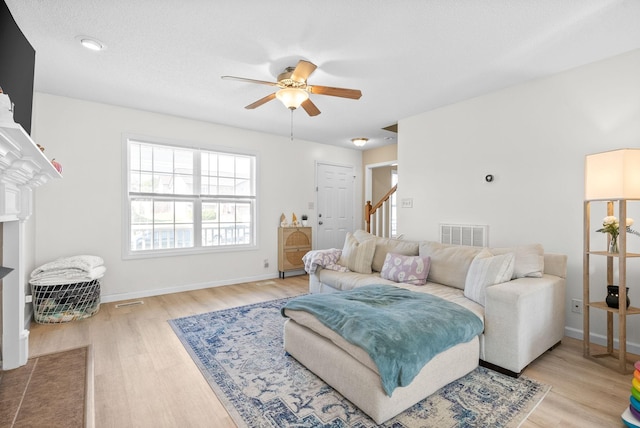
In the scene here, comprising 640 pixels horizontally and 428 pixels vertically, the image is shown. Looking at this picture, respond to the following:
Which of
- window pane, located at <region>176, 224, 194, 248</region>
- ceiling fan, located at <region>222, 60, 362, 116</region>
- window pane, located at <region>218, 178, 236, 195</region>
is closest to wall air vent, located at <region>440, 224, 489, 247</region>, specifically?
ceiling fan, located at <region>222, 60, 362, 116</region>

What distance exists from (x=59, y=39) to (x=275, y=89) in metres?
1.83

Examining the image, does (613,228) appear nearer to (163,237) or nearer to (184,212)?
(184,212)

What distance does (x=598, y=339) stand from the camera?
268cm

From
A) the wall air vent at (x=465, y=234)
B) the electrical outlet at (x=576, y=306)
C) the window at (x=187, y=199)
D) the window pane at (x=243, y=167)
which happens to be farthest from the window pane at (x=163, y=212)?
the electrical outlet at (x=576, y=306)

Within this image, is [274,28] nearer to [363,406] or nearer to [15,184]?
[15,184]

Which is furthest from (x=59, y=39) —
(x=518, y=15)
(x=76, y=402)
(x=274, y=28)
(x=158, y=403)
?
(x=518, y=15)

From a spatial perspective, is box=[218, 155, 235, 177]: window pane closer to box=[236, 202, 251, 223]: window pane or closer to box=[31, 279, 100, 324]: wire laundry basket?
box=[236, 202, 251, 223]: window pane

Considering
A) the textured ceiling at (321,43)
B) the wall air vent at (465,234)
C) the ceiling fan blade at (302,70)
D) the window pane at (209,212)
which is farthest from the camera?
the window pane at (209,212)

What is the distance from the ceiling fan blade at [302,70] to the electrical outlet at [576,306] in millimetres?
3173

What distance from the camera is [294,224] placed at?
5430 mm

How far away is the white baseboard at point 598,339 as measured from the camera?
250 centimetres

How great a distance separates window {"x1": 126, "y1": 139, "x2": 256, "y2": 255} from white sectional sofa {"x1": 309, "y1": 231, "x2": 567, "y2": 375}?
2.23 meters

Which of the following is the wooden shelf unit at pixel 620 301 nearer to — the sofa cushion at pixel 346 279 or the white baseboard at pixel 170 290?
the sofa cushion at pixel 346 279

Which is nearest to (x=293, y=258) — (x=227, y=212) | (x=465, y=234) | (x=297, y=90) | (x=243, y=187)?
(x=227, y=212)
